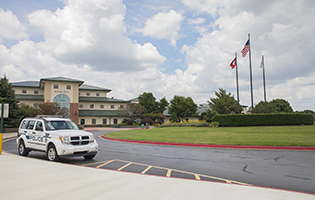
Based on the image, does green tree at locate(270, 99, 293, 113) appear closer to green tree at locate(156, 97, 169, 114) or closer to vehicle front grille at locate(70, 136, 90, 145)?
green tree at locate(156, 97, 169, 114)

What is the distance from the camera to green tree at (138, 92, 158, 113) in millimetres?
69625

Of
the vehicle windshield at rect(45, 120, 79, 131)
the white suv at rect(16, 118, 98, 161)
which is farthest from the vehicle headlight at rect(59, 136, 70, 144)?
the vehicle windshield at rect(45, 120, 79, 131)

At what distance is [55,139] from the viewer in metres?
9.24

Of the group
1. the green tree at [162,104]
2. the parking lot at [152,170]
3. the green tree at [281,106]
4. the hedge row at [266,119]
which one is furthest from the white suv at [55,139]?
the green tree at [281,106]

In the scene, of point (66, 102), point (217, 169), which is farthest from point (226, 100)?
point (217, 169)

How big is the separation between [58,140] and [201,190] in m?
6.45

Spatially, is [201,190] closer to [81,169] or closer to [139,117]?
[81,169]

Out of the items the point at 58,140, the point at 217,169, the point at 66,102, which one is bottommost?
the point at 217,169

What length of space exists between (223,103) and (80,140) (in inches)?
2121

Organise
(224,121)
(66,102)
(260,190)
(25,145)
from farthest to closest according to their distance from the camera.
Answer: (66,102) < (224,121) < (25,145) < (260,190)

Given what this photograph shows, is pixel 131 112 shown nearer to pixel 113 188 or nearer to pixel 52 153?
pixel 52 153

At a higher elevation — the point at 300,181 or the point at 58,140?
the point at 58,140

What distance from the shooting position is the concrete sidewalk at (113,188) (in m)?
4.80

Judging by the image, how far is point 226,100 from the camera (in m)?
62.0
